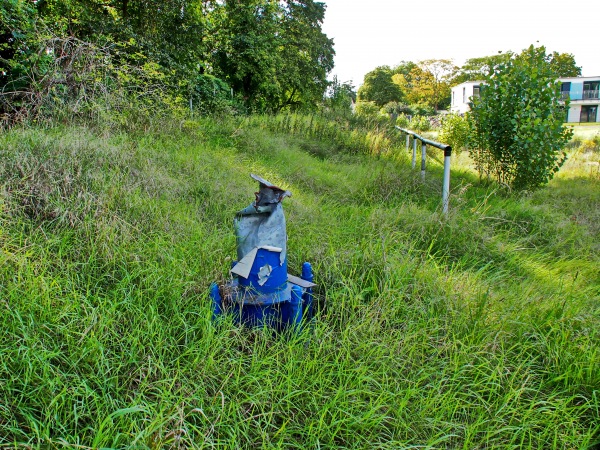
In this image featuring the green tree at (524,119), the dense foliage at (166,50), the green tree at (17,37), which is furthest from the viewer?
the green tree at (524,119)

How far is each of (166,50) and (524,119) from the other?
7.55m

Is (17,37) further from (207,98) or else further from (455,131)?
(455,131)

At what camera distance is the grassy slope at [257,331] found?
1.64 m

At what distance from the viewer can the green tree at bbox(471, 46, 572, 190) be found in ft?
19.0

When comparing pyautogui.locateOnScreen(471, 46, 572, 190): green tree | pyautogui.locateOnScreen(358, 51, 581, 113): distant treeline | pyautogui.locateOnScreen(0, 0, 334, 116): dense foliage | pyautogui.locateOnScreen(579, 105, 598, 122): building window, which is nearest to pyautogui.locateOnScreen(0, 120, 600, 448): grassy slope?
pyautogui.locateOnScreen(0, 0, 334, 116): dense foliage

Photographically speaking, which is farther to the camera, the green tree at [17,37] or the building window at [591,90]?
the building window at [591,90]

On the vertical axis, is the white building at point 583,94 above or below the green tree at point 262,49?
above

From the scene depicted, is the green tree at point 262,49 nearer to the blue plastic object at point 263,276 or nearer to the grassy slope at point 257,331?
the grassy slope at point 257,331

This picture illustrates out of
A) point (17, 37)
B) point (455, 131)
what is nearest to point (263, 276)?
point (17, 37)

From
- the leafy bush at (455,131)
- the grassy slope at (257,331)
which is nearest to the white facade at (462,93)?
the leafy bush at (455,131)

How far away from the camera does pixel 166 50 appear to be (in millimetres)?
8953

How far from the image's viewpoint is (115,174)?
3449 millimetres

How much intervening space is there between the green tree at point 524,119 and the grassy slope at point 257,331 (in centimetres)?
239

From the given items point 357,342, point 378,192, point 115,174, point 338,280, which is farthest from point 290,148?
point 357,342
